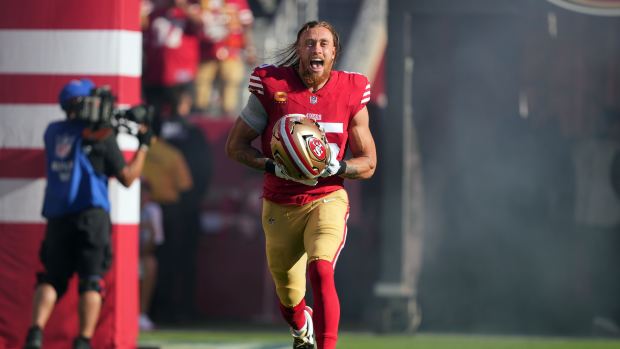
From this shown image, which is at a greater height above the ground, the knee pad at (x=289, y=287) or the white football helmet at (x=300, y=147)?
the white football helmet at (x=300, y=147)

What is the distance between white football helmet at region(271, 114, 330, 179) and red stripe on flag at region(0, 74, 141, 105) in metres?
2.36

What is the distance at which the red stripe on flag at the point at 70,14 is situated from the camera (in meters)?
10.1

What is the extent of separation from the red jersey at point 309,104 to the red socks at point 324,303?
44 cm

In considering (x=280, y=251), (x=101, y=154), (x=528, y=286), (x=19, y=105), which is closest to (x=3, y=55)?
(x=19, y=105)

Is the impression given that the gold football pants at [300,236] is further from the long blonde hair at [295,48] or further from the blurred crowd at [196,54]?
the blurred crowd at [196,54]

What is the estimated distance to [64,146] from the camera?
9.56 m

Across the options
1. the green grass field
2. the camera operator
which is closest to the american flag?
the camera operator

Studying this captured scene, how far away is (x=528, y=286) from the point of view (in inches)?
507

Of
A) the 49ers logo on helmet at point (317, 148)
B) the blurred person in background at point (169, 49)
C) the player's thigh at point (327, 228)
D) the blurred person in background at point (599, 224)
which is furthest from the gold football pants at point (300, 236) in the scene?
the blurred person in background at point (169, 49)

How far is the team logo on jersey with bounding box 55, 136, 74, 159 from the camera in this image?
9.55 meters

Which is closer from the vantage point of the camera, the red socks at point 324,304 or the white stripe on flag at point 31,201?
the red socks at point 324,304

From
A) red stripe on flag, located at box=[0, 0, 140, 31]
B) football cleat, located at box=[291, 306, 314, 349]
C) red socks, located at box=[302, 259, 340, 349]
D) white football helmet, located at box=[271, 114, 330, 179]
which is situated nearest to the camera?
white football helmet, located at box=[271, 114, 330, 179]

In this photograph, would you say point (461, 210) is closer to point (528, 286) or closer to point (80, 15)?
point (528, 286)

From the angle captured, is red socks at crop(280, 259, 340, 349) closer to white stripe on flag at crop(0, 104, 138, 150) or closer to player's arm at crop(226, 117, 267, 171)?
player's arm at crop(226, 117, 267, 171)
